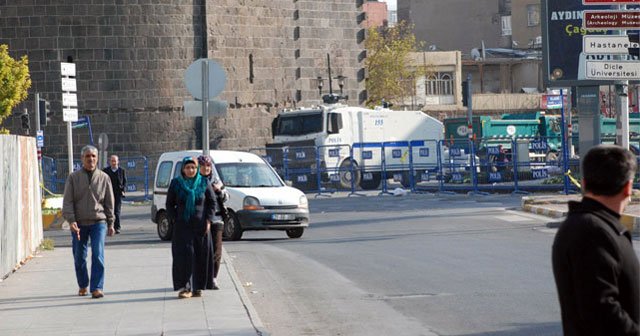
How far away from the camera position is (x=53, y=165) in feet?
154

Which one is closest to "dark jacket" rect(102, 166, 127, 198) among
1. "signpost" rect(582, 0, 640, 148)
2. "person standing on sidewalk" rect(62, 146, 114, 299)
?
"signpost" rect(582, 0, 640, 148)

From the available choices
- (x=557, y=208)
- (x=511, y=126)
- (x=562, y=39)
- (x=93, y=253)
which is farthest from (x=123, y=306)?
(x=511, y=126)

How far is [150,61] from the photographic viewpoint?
52531 millimetres

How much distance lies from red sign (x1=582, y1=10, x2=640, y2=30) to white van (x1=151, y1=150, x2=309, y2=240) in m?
5.92

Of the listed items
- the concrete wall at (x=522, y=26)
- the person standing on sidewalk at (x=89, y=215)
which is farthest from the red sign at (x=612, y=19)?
the concrete wall at (x=522, y=26)

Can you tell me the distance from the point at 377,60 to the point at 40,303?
65.3 m

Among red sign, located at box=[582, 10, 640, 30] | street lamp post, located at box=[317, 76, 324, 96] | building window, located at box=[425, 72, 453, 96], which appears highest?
building window, located at box=[425, 72, 453, 96]

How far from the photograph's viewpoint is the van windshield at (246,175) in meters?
23.7

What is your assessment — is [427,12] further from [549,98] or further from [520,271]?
[520,271]

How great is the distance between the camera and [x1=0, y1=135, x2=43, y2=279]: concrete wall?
1633 centimetres

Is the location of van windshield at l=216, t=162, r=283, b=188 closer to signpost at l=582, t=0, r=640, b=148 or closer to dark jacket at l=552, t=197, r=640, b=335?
signpost at l=582, t=0, r=640, b=148

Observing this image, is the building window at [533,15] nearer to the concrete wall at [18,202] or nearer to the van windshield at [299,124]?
the van windshield at [299,124]

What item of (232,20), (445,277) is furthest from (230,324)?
(232,20)

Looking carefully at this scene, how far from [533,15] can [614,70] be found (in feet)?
242
